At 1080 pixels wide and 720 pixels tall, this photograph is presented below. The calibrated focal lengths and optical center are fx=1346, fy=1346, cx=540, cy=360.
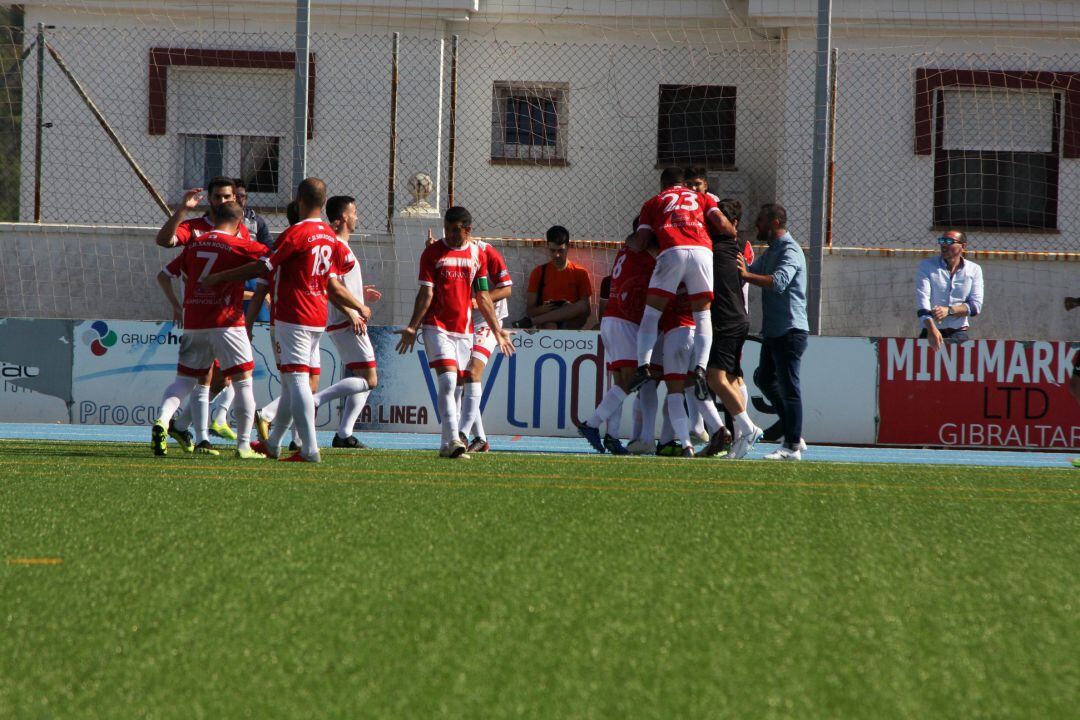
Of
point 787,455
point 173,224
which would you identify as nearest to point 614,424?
point 787,455

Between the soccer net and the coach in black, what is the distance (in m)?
5.65

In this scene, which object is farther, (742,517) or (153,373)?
(153,373)

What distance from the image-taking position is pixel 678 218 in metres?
9.35

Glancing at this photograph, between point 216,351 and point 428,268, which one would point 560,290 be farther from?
point 216,351

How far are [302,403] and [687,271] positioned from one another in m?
3.04

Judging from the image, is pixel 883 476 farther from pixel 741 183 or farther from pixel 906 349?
pixel 741 183

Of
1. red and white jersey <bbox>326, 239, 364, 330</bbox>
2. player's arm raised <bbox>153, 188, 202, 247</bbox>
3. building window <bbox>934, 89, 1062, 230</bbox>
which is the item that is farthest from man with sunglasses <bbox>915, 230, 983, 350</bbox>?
player's arm raised <bbox>153, 188, 202, 247</bbox>

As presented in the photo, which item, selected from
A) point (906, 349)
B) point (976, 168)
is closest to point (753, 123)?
point (976, 168)

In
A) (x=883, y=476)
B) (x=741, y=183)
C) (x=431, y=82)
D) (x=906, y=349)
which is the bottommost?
(x=883, y=476)

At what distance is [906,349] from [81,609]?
32.5 feet

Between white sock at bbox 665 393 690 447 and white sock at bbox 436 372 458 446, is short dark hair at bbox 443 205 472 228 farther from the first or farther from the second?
white sock at bbox 665 393 690 447

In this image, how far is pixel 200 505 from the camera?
17.5 ft

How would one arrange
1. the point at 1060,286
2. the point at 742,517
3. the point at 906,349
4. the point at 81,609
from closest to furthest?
the point at 81,609 → the point at 742,517 → the point at 906,349 → the point at 1060,286

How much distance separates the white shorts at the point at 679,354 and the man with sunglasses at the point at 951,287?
3.59 metres
